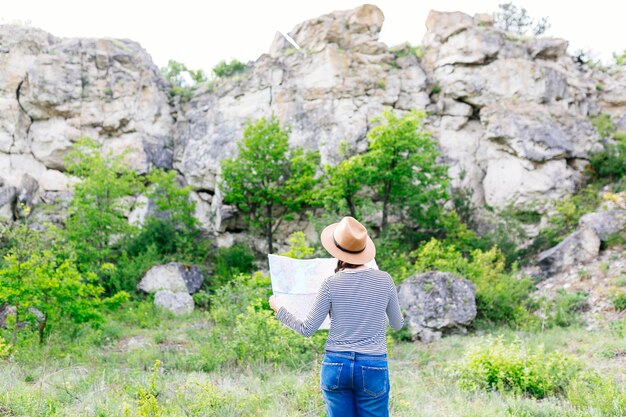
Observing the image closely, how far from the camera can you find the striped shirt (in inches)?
128

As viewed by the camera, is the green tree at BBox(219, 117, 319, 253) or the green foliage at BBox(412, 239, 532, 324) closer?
the green foliage at BBox(412, 239, 532, 324)

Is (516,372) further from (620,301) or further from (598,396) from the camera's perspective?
(620,301)

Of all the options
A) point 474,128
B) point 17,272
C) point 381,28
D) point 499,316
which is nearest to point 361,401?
point 17,272

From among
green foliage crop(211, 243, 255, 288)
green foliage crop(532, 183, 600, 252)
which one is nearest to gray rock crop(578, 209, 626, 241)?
green foliage crop(532, 183, 600, 252)

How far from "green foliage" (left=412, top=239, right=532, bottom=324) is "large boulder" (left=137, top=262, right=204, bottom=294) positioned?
25.6 ft

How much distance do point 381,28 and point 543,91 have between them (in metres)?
7.45

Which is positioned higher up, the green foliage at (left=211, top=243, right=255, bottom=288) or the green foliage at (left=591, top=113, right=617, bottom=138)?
the green foliage at (left=591, top=113, right=617, bottom=138)

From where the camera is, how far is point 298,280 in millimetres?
3861

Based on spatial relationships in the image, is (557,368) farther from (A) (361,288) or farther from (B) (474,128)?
(B) (474,128)

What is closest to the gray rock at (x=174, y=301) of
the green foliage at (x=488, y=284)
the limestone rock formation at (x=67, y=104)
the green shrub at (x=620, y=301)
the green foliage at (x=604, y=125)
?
the green foliage at (x=488, y=284)

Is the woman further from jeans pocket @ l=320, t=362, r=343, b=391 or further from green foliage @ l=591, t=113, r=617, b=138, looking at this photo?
green foliage @ l=591, t=113, r=617, b=138

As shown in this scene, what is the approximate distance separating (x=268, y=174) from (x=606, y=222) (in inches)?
447

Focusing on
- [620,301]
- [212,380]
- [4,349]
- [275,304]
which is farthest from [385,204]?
[275,304]

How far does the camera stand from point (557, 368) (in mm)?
6578
